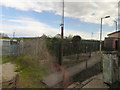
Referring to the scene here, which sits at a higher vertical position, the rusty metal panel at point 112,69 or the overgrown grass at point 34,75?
the rusty metal panel at point 112,69

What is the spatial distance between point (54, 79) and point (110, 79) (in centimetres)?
202

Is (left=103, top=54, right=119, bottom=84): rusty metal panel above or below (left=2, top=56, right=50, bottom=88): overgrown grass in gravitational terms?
above

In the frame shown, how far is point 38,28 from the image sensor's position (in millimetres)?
6164

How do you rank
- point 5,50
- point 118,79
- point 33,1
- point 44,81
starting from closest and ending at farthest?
1. point 118,79
2. point 44,81
3. point 33,1
4. point 5,50

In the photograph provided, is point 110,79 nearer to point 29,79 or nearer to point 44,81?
point 44,81

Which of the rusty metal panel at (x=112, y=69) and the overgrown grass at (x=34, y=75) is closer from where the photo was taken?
the rusty metal panel at (x=112, y=69)

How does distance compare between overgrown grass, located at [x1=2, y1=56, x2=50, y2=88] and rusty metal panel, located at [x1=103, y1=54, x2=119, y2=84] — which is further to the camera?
overgrown grass, located at [x1=2, y1=56, x2=50, y2=88]

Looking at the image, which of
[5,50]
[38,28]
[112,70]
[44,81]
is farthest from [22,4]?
[5,50]

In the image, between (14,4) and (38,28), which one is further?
(38,28)

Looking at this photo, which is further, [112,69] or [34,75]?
[34,75]

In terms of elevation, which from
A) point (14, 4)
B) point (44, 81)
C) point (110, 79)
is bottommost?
point (44, 81)

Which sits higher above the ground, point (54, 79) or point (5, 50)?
point (5, 50)

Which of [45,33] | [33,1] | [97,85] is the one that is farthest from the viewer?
[45,33]

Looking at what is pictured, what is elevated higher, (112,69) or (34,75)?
(112,69)
